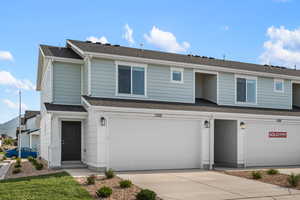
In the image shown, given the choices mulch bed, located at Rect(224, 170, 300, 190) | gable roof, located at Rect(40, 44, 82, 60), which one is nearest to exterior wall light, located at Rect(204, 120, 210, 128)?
mulch bed, located at Rect(224, 170, 300, 190)

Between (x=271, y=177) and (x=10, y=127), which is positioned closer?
(x=271, y=177)

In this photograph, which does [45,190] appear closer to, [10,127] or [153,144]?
[153,144]

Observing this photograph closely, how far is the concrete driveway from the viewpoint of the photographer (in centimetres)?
966

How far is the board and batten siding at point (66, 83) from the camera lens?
52.5ft

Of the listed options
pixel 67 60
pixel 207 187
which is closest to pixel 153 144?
pixel 207 187

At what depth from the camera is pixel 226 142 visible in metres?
17.5

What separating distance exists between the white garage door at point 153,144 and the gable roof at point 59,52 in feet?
15.6

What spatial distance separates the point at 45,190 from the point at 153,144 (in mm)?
6557

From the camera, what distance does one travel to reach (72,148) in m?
15.9

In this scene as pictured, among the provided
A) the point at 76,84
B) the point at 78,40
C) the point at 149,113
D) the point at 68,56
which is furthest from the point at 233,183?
the point at 78,40

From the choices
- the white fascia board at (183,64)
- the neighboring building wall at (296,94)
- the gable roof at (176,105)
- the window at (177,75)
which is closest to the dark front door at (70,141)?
the gable roof at (176,105)

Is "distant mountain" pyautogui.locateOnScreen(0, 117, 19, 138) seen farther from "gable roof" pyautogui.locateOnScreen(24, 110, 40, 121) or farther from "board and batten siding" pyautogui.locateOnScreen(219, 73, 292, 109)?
"board and batten siding" pyautogui.locateOnScreen(219, 73, 292, 109)

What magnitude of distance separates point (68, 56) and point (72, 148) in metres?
4.65

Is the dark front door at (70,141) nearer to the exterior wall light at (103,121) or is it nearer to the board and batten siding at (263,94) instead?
the exterior wall light at (103,121)
